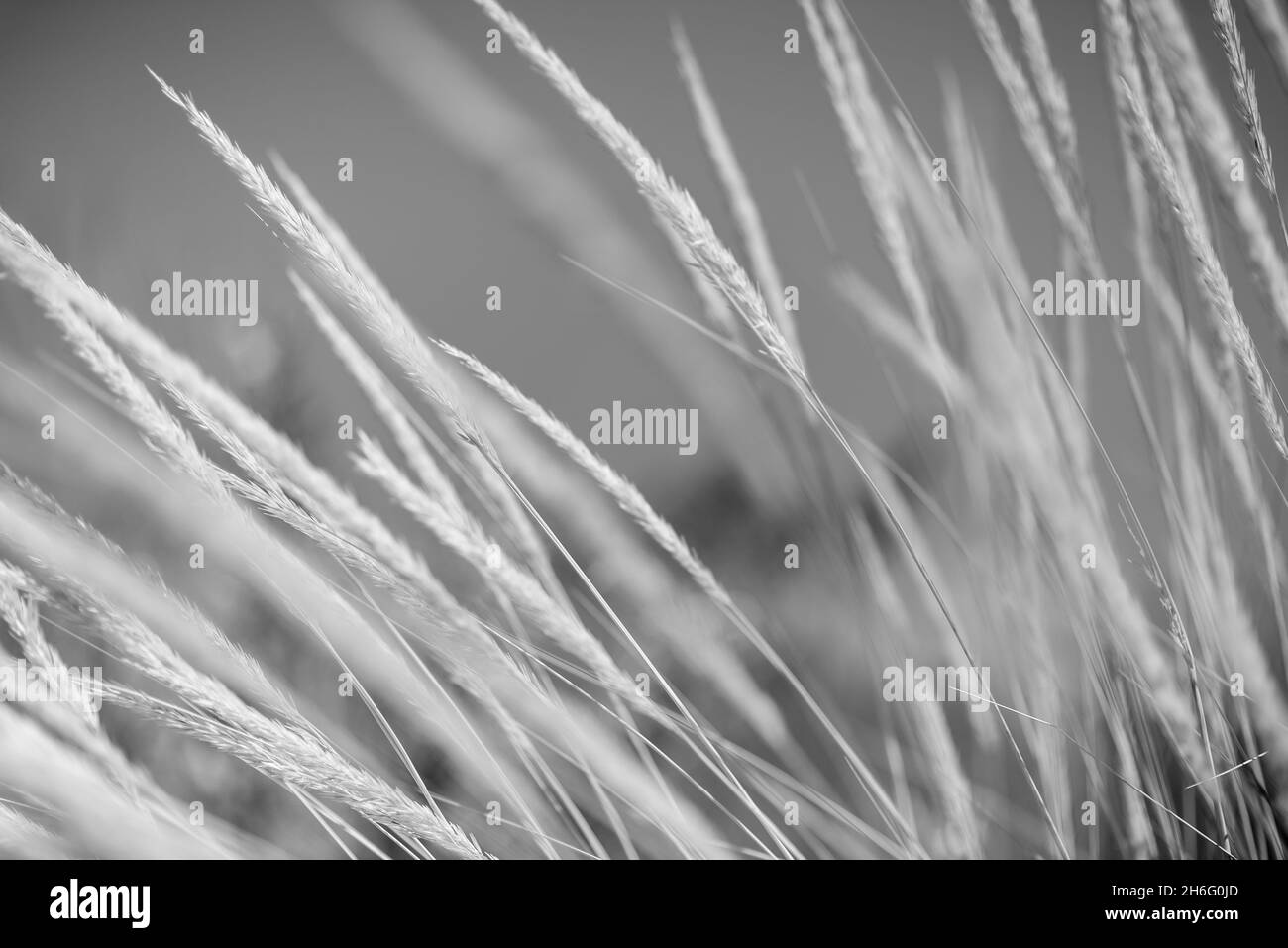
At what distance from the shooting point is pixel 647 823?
0.80 meters

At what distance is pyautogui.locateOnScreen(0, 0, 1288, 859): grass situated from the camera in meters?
0.60

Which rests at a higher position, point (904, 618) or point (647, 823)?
point (904, 618)

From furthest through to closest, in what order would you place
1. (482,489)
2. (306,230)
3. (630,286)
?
1. (630,286)
2. (482,489)
3. (306,230)

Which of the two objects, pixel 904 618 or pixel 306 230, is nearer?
pixel 306 230

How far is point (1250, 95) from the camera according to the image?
0.61 metres

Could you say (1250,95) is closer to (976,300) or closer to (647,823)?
(976,300)

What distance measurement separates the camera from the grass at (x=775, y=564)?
1.96ft

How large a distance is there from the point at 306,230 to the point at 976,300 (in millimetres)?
567

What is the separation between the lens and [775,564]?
855 mm

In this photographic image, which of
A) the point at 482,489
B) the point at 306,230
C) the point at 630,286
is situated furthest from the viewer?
the point at 630,286
